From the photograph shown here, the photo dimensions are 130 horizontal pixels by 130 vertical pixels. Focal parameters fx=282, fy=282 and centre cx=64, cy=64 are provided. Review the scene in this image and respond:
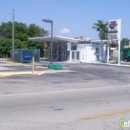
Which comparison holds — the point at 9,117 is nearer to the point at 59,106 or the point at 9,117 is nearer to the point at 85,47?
the point at 59,106

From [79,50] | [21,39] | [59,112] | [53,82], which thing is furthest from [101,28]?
[59,112]

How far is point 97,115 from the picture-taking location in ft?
26.9

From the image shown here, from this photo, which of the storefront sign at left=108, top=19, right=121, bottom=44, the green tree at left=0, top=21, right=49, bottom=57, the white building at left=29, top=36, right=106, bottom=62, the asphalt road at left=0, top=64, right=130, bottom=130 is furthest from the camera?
the green tree at left=0, top=21, right=49, bottom=57

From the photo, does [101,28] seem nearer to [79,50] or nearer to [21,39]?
[79,50]

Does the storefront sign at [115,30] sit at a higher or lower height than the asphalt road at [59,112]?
higher

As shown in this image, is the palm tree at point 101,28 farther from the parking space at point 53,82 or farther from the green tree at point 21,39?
the parking space at point 53,82

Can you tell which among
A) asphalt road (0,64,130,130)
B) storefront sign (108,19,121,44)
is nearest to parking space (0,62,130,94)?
asphalt road (0,64,130,130)

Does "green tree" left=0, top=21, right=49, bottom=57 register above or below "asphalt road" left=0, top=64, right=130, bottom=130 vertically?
above

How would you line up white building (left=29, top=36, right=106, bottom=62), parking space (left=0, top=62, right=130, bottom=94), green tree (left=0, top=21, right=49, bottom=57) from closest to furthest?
parking space (left=0, top=62, right=130, bottom=94), white building (left=29, top=36, right=106, bottom=62), green tree (left=0, top=21, right=49, bottom=57)

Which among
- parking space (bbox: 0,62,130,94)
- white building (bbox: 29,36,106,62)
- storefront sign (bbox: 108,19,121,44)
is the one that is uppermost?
storefront sign (bbox: 108,19,121,44)

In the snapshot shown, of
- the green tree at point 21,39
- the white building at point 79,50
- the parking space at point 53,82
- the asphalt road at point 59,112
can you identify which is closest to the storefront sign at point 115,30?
the white building at point 79,50

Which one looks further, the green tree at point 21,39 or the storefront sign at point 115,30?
the green tree at point 21,39

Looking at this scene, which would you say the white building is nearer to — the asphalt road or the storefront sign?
the storefront sign

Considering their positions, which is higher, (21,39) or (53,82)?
(21,39)
